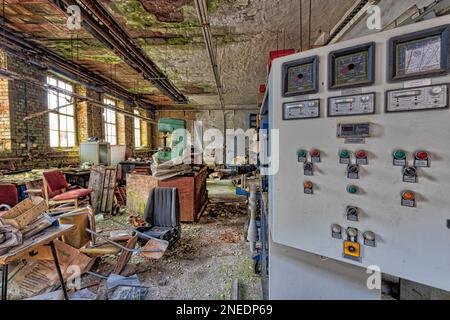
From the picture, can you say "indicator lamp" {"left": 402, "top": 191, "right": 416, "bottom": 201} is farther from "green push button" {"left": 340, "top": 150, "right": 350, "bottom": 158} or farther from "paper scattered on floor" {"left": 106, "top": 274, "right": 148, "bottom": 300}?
"paper scattered on floor" {"left": 106, "top": 274, "right": 148, "bottom": 300}

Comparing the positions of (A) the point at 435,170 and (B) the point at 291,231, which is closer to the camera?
Answer: (A) the point at 435,170

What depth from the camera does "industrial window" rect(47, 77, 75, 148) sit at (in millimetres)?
5304

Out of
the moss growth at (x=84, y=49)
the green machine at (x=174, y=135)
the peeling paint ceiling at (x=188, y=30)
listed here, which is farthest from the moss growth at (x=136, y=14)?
the green machine at (x=174, y=135)

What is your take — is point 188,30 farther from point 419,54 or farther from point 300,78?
point 419,54

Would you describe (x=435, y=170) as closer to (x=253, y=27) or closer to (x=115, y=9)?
(x=253, y=27)

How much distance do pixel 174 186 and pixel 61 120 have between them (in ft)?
12.7

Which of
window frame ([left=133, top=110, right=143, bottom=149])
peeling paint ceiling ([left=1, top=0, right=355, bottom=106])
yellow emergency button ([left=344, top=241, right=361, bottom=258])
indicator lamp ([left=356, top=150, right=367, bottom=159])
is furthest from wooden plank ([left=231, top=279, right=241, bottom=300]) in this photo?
window frame ([left=133, top=110, right=143, bottom=149])

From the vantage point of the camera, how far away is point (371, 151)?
100cm

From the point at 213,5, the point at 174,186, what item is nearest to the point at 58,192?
the point at 174,186

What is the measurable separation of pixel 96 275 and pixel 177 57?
13.0 ft

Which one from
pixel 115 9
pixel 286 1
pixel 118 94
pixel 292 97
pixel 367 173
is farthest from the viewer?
pixel 118 94

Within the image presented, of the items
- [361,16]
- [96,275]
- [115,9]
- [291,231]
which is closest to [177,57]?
[115,9]

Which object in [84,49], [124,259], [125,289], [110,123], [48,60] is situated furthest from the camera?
[110,123]
